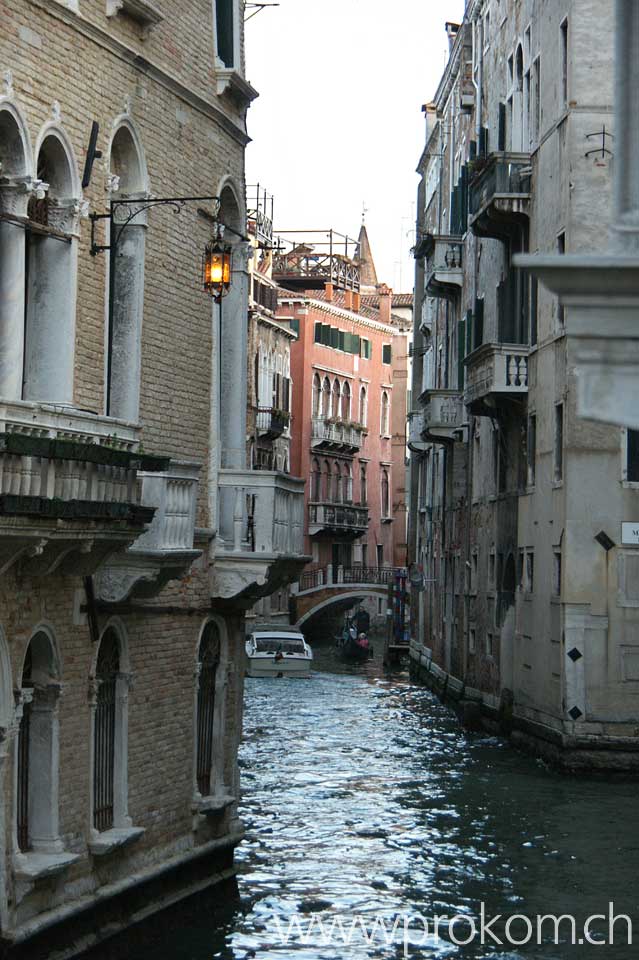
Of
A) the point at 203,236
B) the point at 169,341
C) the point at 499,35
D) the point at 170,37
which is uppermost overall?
the point at 499,35

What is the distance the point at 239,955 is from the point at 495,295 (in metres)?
18.9

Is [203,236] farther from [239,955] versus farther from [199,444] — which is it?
[239,955]

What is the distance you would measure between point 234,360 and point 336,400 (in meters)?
56.3

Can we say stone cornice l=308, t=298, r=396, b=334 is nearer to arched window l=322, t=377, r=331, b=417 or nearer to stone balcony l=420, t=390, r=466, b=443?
arched window l=322, t=377, r=331, b=417

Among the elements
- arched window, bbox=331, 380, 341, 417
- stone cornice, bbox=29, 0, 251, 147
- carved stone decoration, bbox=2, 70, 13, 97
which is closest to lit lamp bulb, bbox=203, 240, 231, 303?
stone cornice, bbox=29, 0, 251, 147

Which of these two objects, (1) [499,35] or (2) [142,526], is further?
(1) [499,35]

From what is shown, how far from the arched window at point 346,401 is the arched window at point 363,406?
1.38 metres

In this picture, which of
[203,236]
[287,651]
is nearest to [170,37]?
[203,236]

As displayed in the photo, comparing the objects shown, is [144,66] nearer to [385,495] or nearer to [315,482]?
[315,482]

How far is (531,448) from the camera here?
26094mm

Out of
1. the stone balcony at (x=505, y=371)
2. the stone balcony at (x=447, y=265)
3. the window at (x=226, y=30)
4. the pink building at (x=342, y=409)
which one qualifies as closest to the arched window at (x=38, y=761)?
the window at (x=226, y=30)

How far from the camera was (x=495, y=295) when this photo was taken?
29.8 m

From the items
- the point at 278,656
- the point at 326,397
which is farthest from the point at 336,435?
the point at 278,656

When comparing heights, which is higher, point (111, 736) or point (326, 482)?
point (326, 482)
